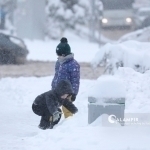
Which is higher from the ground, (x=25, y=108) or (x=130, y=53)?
(x=130, y=53)

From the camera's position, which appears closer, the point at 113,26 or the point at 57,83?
the point at 57,83

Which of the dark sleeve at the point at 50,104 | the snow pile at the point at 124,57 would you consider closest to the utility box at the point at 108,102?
the dark sleeve at the point at 50,104

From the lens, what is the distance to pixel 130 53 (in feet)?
48.1

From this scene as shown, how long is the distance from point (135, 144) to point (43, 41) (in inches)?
1229

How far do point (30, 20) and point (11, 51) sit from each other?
16.4 m

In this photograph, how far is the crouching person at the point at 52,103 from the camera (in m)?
9.75

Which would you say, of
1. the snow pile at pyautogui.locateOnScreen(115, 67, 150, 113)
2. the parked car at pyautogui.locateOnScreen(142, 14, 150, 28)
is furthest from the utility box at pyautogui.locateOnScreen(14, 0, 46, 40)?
the snow pile at pyautogui.locateOnScreen(115, 67, 150, 113)

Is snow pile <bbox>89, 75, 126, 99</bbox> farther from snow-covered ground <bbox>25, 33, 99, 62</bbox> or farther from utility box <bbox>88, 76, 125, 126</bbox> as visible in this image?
snow-covered ground <bbox>25, 33, 99, 62</bbox>

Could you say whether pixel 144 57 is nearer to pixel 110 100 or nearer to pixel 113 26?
pixel 110 100

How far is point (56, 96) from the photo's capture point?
9.80 m

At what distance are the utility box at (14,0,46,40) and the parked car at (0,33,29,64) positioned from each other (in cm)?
1525

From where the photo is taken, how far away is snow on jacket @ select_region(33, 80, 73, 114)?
9742mm

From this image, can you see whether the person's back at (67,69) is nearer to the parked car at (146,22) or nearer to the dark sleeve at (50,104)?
the dark sleeve at (50,104)

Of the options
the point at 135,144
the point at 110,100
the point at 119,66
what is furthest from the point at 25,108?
the point at 135,144
